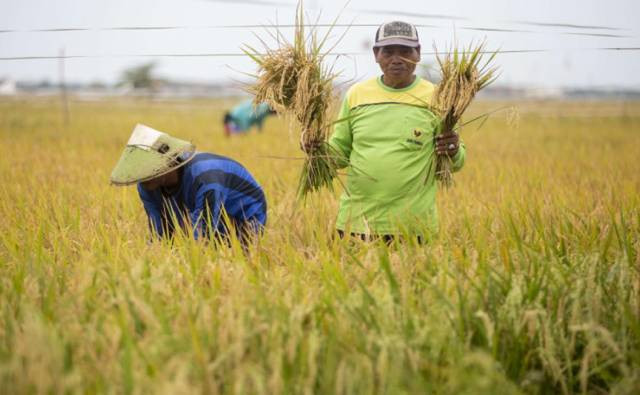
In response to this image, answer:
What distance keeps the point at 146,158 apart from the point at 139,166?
4cm

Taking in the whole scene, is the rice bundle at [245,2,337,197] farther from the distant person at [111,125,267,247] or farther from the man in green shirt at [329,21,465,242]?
the distant person at [111,125,267,247]

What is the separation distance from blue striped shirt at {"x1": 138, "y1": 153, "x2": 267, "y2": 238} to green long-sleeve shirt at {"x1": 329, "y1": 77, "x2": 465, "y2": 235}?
0.48 meters

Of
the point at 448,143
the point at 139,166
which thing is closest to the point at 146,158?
the point at 139,166

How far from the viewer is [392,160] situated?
2506 millimetres

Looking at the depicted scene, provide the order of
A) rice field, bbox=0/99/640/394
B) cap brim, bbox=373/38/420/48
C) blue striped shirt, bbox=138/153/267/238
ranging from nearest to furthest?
rice field, bbox=0/99/640/394, cap brim, bbox=373/38/420/48, blue striped shirt, bbox=138/153/267/238

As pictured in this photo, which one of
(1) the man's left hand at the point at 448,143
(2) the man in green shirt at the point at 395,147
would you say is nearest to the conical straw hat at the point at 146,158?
(2) the man in green shirt at the point at 395,147

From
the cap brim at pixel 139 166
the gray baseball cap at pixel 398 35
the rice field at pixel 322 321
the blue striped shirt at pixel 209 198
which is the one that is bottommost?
the rice field at pixel 322 321

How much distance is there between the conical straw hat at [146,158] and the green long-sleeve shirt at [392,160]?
0.74m

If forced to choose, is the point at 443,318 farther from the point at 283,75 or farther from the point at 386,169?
the point at 283,75

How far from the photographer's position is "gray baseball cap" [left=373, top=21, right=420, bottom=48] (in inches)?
95.5

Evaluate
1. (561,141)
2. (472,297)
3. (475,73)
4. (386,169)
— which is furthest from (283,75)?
(561,141)

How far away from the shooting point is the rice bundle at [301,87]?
2.46m

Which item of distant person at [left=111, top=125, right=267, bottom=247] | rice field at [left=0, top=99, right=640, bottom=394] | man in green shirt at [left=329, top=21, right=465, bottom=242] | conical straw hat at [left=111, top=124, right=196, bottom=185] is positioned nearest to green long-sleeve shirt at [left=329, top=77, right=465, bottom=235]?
man in green shirt at [left=329, top=21, right=465, bottom=242]

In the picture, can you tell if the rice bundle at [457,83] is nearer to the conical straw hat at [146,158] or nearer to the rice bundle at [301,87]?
the rice bundle at [301,87]
